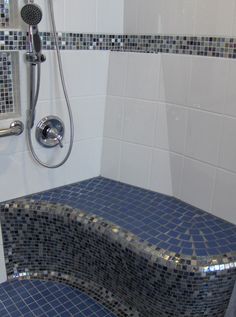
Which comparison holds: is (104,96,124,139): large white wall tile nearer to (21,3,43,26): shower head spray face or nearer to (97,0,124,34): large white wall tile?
(97,0,124,34): large white wall tile

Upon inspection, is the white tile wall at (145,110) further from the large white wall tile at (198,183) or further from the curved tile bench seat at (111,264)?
the curved tile bench seat at (111,264)

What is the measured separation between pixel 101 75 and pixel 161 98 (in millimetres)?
360

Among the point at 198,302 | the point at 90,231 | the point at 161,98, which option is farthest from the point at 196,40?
the point at 198,302

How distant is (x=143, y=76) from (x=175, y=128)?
1.02 feet

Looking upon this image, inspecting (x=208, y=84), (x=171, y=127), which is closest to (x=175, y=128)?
(x=171, y=127)

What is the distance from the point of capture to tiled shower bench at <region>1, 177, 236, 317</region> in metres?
1.31

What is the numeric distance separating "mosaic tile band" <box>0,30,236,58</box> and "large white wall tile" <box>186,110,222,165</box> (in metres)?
0.26

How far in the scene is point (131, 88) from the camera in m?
1.78

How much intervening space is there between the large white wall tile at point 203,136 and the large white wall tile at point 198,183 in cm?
4

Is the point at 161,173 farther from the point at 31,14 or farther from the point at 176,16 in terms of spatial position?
the point at 31,14

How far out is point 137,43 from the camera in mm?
1743

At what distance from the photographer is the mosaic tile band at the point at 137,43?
1.44 m

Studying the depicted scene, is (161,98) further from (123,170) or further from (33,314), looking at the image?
(33,314)

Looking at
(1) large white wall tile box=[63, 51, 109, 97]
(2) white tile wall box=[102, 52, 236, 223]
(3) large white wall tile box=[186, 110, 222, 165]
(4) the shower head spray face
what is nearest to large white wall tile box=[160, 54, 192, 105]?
(2) white tile wall box=[102, 52, 236, 223]
